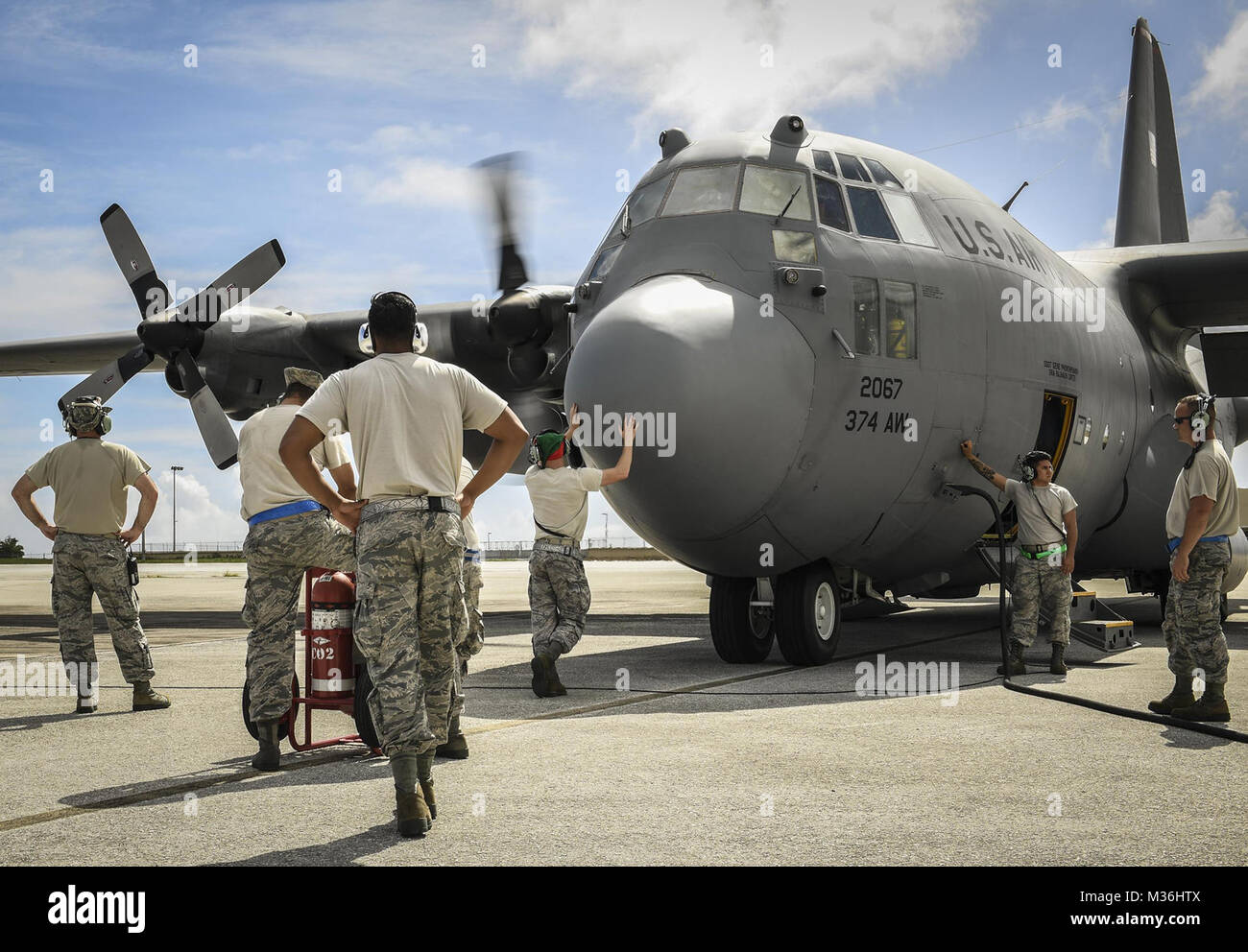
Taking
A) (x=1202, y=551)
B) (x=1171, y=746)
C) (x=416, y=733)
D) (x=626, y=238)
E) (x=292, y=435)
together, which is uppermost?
(x=626, y=238)

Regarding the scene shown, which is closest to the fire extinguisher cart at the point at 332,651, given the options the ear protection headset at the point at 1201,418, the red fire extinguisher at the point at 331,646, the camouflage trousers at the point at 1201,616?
the red fire extinguisher at the point at 331,646

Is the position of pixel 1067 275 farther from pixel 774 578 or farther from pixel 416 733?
pixel 416 733

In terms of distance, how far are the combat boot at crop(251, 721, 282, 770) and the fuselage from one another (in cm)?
347

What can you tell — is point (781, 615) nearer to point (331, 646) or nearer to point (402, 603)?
point (331, 646)

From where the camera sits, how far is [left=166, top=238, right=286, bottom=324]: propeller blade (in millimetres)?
15906

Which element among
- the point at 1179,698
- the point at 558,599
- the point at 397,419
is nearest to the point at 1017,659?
the point at 1179,698

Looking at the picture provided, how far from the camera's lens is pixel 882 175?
10.1 metres

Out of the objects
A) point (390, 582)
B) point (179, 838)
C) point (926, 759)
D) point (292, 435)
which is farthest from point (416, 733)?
point (926, 759)

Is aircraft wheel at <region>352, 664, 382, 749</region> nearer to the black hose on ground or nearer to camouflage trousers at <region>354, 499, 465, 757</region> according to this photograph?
camouflage trousers at <region>354, 499, 465, 757</region>

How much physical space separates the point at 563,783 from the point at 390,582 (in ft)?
4.71

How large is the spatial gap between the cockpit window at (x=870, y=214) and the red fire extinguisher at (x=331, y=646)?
19.1ft

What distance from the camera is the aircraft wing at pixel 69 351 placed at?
66.2 ft
